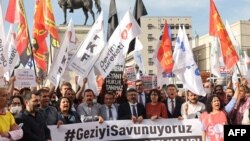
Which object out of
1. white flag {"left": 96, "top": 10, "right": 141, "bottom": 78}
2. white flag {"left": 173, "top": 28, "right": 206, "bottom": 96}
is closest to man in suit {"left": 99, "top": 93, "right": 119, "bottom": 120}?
white flag {"left": 96, "top": 10, "right": 141, "bottom": 78}

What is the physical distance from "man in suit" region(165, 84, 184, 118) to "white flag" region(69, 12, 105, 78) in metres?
1.63

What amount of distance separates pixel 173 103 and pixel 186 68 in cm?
136

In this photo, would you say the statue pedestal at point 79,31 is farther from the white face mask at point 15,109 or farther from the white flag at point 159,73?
the white face mask at point 15,109

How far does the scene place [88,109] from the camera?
7961 millimetres

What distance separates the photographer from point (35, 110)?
6.14m

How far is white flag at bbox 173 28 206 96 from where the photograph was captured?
9406 millimetres

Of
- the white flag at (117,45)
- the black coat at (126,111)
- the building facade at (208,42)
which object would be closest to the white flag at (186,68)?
the white flag at (117,45)

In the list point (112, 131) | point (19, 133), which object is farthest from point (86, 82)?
point (19, 133)

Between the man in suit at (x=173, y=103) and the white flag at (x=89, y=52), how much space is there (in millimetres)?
1630

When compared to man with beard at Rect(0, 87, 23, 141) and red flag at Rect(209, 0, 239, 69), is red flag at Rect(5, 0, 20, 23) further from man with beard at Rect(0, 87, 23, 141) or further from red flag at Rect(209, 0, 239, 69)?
man with beard at Rect(0, 87, 23, 141)

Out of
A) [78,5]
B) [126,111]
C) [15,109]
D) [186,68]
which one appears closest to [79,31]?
[78,5]

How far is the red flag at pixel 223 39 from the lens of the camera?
35.8 ft

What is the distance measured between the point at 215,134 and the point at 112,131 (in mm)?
1780

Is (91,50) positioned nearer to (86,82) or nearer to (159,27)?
(86,82)
